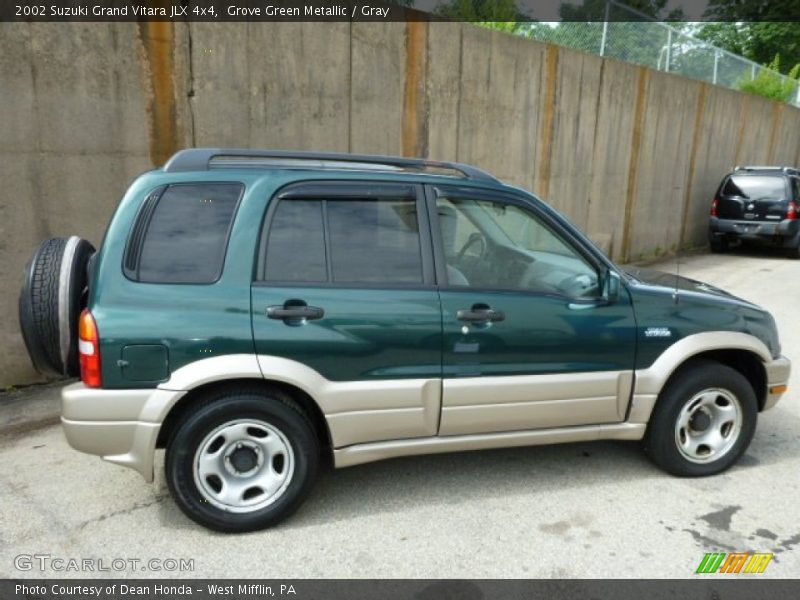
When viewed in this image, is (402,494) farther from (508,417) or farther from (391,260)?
(391,260)

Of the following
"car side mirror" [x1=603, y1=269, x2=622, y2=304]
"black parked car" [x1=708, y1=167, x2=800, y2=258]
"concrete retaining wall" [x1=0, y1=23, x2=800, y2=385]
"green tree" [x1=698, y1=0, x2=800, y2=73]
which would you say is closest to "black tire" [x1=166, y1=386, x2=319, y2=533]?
"car side mirror" [x1=603, y1=269, x2=622, y2=304]

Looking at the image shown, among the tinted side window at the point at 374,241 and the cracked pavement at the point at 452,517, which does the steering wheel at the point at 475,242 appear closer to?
the tinted side window at the point at 374,241

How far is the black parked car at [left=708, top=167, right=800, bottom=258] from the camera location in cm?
1191

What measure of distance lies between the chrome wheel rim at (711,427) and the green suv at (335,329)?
6cm

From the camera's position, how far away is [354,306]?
2969 mm

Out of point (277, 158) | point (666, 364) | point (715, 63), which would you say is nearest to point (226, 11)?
point (277, 158)

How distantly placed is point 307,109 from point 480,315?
3864 millimetres

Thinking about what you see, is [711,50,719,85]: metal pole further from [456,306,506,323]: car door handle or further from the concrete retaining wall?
[456,306,506,323]: car door handle

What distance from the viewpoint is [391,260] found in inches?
123

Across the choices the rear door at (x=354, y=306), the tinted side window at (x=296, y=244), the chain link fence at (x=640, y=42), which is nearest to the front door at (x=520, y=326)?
the rear door at (x=354, y=306)

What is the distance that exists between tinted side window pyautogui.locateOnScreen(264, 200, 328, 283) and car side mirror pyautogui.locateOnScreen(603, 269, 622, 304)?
154cm

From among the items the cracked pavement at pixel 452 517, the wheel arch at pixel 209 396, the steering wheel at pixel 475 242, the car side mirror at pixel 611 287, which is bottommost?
the cracked pavement at pixel 452 517

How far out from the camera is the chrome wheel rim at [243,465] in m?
2.92
